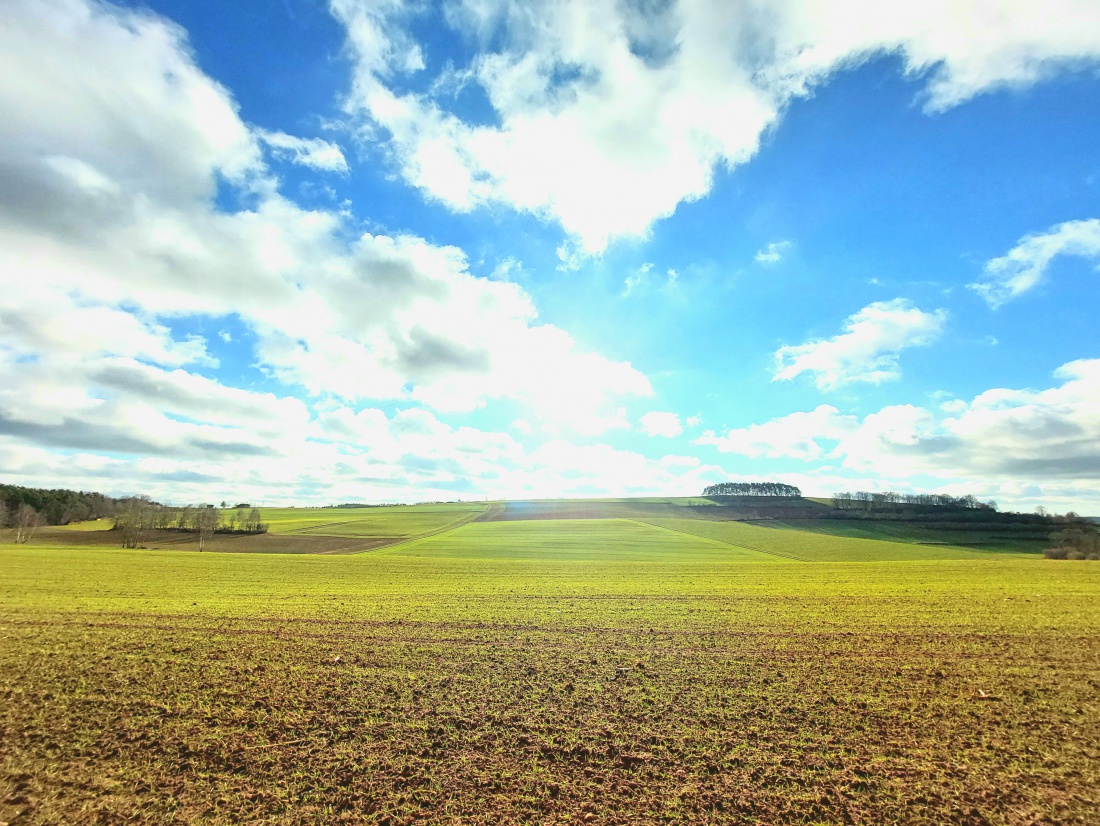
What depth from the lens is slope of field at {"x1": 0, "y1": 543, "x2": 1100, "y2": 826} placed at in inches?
380

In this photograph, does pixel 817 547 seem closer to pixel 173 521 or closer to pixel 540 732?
pixel 540 732

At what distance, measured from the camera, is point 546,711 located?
43.9 feet

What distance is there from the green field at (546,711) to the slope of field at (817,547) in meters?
47.2

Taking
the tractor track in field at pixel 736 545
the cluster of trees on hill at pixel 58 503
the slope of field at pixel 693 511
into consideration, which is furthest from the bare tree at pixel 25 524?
the tractor track in field at pixel 736 545

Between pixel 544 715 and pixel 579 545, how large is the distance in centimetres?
7078

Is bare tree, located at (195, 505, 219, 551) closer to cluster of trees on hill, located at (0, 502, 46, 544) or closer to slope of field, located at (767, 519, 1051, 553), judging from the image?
cluster of trees on hill, located at (0, 502, 46, 544)

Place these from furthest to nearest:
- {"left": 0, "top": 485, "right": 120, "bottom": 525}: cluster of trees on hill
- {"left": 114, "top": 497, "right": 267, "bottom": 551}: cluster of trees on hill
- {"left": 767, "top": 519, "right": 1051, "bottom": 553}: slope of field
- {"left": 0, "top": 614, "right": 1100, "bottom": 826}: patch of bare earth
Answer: {"left": 0, "top": 485, "right": 120, "bottom": 525}: cluster of trees on hill
{"left": 767, "top": 519, "right": 1051, "bottom": 553}: slope of field
{"left": 114, "top": 497, "right": 267, "bottom": 551}: cluster of trees on hill
{"left": 0, "top": 614, "right": 1100, "bottom": 826}: patch of bare earth

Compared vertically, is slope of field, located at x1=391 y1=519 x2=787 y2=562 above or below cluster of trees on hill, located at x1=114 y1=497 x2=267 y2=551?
below

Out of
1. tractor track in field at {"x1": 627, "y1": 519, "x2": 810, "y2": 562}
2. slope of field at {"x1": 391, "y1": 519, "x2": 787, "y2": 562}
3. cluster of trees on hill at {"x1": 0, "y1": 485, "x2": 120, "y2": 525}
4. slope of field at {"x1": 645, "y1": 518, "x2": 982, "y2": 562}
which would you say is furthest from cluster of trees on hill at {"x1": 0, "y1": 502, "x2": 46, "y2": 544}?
slope of field at {"x1": 645, "y1": 518, "x2": 982, "y2": 562}

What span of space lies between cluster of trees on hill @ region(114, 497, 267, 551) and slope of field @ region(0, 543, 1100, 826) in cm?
7799

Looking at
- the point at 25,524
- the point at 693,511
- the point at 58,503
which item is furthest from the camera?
the point at 693,511

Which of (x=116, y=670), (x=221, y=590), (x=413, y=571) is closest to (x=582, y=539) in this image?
(x=413, y=571)

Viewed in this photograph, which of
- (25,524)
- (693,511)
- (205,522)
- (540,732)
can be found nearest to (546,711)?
(540,732)

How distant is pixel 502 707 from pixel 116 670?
1232cm
